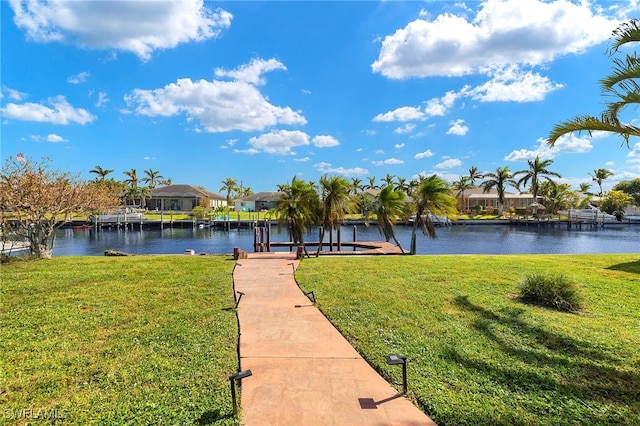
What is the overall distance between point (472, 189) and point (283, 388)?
8144 cm

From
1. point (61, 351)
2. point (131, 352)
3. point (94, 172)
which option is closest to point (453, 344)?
point (131, 352)

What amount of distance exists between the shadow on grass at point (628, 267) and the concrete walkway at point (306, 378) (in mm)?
11371

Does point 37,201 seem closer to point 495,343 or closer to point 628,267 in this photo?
point 495,343

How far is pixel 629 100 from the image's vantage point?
568cm

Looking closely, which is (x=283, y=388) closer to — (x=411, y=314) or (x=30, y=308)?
(x=411, y=314)

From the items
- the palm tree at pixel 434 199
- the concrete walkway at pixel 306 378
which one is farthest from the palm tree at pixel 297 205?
the concrete walkway at pixel 306 378

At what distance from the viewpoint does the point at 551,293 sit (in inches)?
310

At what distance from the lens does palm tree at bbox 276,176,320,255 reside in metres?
17.1

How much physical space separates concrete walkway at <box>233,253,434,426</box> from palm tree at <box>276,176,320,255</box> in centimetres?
1005

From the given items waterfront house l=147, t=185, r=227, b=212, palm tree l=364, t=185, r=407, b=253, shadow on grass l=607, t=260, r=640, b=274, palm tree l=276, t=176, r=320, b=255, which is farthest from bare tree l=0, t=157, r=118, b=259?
waterfront house l=147, t=185, r=227, b=212

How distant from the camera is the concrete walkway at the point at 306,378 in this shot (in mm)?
3635

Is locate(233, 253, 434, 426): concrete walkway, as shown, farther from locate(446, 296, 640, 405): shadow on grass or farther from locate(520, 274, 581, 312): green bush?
locate(520, 274, 581, 312): green bush

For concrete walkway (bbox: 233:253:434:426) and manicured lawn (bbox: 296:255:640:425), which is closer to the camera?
concrete walkway (bbox: 233:253:434:426)

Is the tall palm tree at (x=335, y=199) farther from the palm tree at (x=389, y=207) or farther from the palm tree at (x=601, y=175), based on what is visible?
the palm tree at (x=601, y=175)
